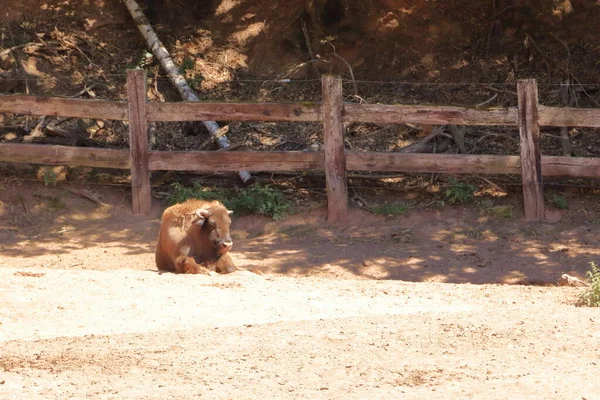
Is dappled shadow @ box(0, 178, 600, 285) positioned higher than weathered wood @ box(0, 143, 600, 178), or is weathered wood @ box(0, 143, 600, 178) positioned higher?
weathered wood @ box(0, 143, 600, 178)

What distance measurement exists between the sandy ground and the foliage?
0.76 meters

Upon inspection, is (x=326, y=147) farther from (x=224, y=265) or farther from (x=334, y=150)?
(x=224, y=265)

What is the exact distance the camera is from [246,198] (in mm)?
13188

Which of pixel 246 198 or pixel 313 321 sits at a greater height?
pixel 246 198

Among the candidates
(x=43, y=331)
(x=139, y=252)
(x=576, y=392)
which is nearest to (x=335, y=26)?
(x=139, y=252)

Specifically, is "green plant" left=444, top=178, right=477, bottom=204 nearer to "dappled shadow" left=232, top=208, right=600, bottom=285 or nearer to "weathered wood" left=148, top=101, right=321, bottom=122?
"dappled shadow" left=232, top=208, right=600, bottom=285

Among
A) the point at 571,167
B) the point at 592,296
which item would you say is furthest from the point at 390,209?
the point at 592,296

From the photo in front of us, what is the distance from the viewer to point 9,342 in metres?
6.98

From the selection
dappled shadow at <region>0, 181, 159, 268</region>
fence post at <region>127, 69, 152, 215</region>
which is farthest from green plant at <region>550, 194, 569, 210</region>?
fence post at <region>127, 69, 152, 215</region>

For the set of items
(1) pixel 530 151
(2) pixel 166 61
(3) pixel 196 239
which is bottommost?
(3) pixel 196 239

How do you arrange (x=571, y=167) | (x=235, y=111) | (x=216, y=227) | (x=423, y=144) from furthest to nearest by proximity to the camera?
(x=423, y=144)
(x=235, y=111)
(x=571, y=167)
(x=216, y=227)

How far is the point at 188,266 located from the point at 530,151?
5.01 meters

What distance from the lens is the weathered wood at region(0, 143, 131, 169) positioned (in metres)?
13.3

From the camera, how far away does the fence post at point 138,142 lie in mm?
13047
